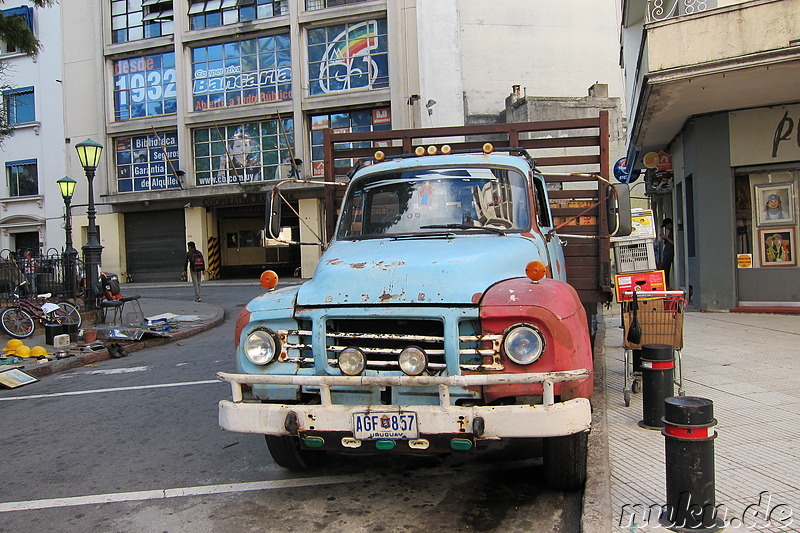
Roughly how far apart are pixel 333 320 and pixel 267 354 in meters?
0.46

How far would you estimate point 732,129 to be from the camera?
39.3ft

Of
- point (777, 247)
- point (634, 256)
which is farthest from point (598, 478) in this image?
point (777, 247)

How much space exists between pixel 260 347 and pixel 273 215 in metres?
2.25

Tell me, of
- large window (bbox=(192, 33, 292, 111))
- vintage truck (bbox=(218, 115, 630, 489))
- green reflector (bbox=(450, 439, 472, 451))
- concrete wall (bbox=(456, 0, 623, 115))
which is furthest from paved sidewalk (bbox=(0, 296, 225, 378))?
concrete wall (bbox=(456, 0, 623, 115))

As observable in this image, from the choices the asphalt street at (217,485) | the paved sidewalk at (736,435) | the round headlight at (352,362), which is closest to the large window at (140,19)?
the asphalt street at (217,485)

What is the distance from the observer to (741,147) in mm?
11914

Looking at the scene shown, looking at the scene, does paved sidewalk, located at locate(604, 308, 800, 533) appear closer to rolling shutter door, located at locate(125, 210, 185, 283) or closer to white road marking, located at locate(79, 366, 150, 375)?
white road marking, located at locate(79, 366, 150, 375)

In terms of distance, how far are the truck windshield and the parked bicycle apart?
9.68 m

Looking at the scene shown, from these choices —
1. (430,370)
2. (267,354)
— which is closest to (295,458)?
(267,354)

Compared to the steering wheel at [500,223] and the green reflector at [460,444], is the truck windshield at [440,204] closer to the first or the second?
the steering wheel at [500,223]

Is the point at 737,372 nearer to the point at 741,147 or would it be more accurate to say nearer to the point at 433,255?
the point at 433,255

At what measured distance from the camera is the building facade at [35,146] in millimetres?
33094

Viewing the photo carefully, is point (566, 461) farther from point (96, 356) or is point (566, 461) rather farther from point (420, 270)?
point (96, 356)

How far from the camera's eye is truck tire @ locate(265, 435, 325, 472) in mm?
4445
